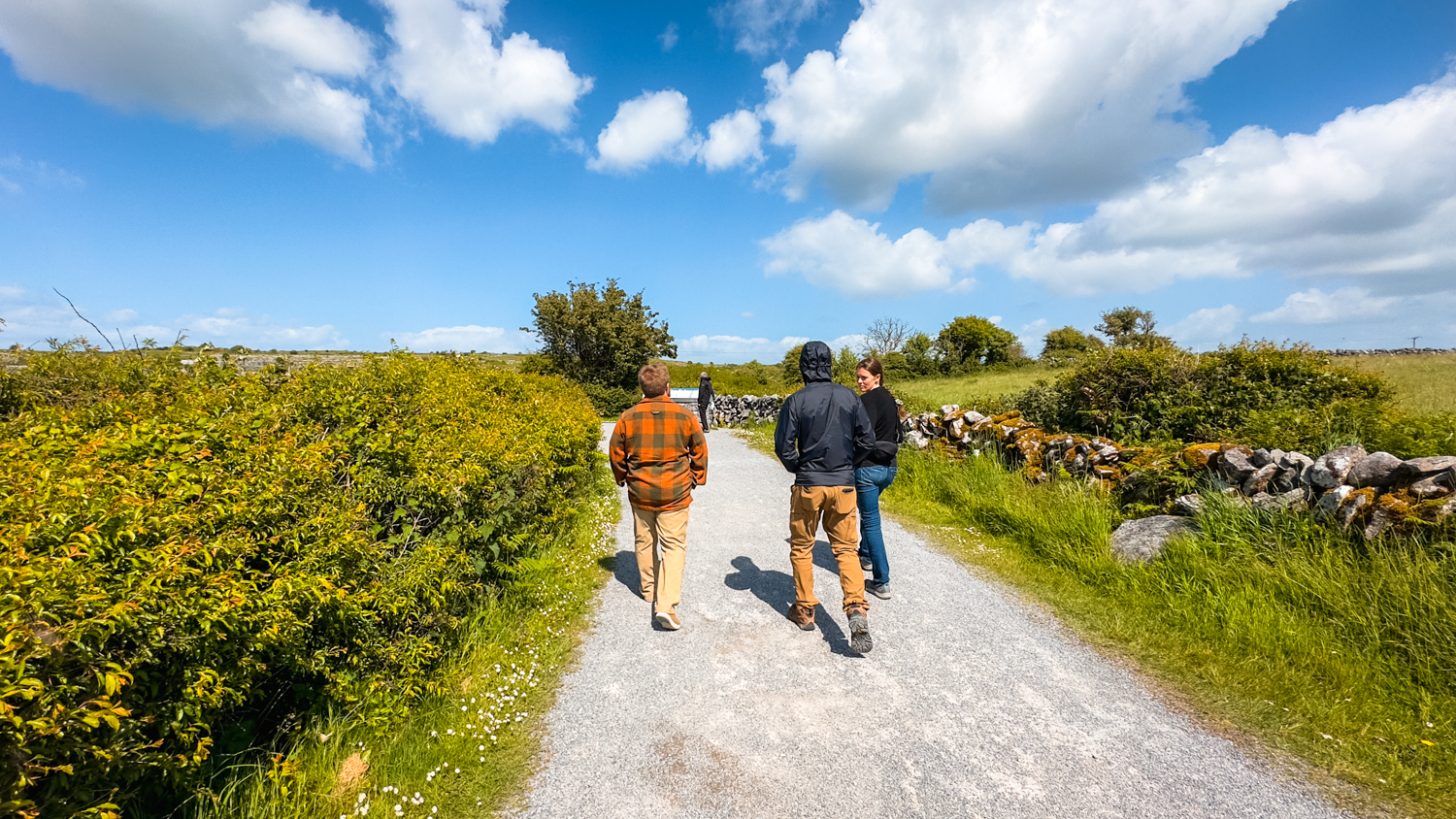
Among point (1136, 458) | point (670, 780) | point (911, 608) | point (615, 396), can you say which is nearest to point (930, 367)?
point (615, 396)

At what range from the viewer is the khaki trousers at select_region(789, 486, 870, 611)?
14.4 feet

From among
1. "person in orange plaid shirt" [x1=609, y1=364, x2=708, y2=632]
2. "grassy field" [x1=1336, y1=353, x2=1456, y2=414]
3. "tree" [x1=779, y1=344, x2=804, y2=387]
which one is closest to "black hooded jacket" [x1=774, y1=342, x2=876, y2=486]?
"person in orange plaid shirt" [x1=609, y1=364, x2=708, y2=632]

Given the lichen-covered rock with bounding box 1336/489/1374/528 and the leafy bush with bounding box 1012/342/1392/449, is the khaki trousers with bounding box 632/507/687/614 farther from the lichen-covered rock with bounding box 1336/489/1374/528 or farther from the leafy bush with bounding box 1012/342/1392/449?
the leafy bush with bounding box 1012/342/1392/449

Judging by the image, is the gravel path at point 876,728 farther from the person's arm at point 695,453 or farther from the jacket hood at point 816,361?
the jacket hood at point 816,361

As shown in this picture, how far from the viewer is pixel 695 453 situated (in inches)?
191

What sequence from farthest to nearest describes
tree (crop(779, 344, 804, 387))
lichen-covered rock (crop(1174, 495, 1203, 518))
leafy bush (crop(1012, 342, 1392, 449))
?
tree (crop(779, 344, 804, 387)) < leafy bush (crop(1012, 342, 1392, 449)) < lichen-covered rock (crop(1174, 495, 1203, 518))

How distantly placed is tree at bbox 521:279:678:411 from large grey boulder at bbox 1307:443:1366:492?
79.4 feet

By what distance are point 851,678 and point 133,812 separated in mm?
3578

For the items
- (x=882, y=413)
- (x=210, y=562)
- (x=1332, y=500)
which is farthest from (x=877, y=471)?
(x=210, y=562)

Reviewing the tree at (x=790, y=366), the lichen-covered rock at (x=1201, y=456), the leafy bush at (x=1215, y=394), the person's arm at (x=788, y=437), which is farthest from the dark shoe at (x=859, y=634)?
the tree at (x=790, y=366)

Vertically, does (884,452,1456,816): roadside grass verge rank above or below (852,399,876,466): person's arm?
below

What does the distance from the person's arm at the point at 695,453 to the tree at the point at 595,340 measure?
2225 cm

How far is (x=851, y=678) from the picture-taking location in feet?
12.8

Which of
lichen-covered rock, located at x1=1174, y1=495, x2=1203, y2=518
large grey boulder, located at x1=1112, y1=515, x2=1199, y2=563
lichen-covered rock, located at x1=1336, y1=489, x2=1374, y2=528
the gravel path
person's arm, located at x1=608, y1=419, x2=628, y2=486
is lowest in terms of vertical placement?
the gravel path
